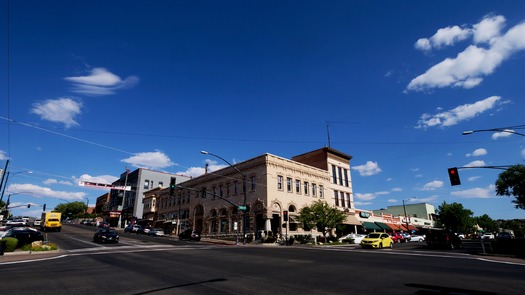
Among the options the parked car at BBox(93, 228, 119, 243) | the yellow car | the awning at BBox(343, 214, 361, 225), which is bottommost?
the yellow car

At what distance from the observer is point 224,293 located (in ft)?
26.6

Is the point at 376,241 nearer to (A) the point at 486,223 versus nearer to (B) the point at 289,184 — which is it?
(B) the point at 289,184

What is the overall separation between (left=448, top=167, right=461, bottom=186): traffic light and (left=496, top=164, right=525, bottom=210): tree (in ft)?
108

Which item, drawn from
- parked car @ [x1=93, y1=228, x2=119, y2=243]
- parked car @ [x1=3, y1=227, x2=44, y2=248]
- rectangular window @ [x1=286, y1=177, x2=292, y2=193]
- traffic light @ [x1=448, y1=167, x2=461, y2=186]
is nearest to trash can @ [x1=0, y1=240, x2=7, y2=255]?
parked car @ [x1=3, y1=227, x2=44, y2=248]

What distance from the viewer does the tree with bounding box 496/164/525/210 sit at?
159 feet

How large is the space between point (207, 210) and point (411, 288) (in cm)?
4494

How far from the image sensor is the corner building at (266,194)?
42.2 meters

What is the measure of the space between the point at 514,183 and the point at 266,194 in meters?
40.3

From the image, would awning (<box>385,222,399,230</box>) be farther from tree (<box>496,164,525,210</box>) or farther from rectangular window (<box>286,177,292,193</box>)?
rectangular window (<box>286,177,292,193</box>)

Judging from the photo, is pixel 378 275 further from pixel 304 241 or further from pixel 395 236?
pixel 395 236

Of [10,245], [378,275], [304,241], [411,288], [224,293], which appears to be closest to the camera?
[224,293]

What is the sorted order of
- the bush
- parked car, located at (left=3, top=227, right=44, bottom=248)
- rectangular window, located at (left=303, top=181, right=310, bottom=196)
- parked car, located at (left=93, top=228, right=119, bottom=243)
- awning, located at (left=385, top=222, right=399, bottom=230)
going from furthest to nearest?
awning, located at (left=385, top=222, right=399, bottom=230) < rectangular window, located at (left=303, top=181, right=310, bottom=196) < parked car, located at (left=93, top=228, right=119, bottom=243) < parked car, located at (left=3, top=227, right=44, bottom=248) < the bush

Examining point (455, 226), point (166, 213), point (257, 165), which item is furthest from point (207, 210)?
point (455, 226)

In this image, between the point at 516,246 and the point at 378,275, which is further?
the point at 516,246
